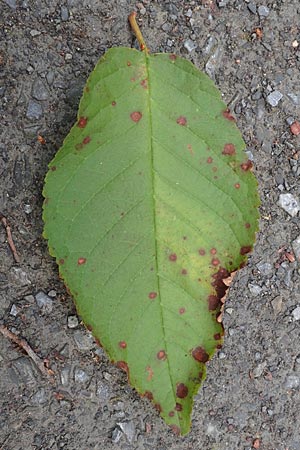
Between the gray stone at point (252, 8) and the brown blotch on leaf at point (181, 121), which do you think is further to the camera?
the gray stone at point (252, 8)

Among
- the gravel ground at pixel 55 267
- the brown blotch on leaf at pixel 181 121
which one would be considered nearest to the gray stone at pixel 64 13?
the gravel ground at pixel 55 267

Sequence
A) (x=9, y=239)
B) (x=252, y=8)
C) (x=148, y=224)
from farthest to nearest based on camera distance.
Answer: (x=252, y=8) → (x=9, y=239) → (x=148, y=224)

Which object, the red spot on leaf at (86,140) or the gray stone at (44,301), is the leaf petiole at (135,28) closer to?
the red spot on leaf at (86,140)

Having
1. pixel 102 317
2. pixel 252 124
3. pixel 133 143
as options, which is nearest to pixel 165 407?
pixel 102 317

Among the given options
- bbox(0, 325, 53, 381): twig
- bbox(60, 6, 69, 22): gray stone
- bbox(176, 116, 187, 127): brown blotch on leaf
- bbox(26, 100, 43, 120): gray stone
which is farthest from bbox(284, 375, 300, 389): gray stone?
bbox(60, 6, 69, 22): gray stone

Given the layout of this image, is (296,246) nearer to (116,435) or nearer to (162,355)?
(162,355)

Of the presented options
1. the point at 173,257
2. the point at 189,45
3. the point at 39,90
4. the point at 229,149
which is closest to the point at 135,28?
the point at 189,45

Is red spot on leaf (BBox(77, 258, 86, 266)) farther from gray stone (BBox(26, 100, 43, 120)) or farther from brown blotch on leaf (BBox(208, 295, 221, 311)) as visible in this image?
gray stone (BBox(26, 100, 43, 120))
